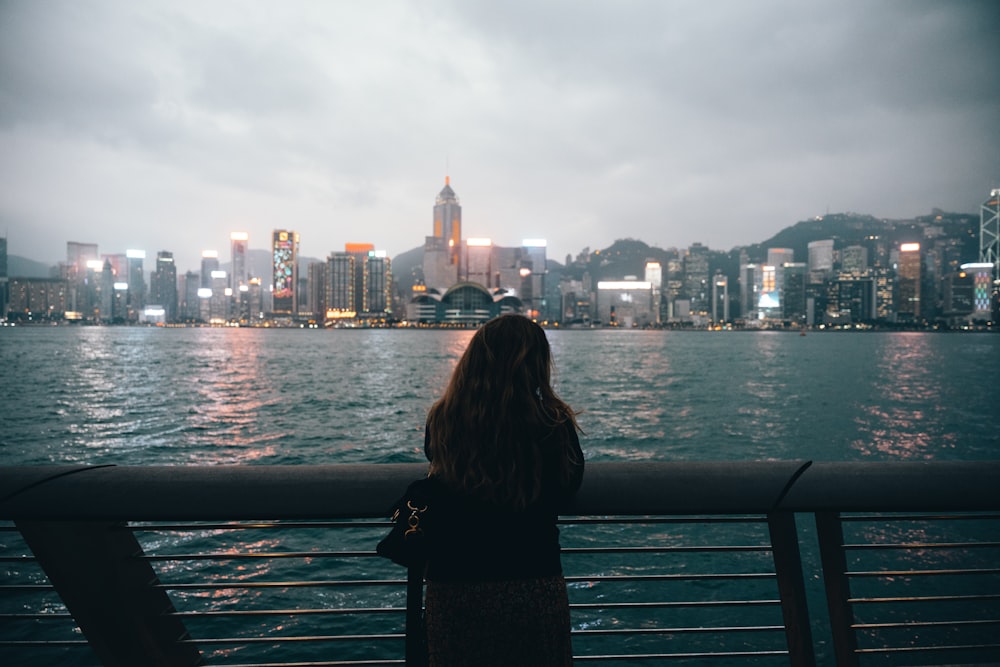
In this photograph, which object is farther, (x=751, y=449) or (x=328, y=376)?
(x=328, y=376)

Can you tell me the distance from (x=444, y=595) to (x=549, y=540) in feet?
1.13

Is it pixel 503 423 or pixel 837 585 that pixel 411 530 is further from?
pixel 837 585

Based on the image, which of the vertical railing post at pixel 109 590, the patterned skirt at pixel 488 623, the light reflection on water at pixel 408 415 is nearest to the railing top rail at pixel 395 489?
the vertical railing post at pixel 109 590

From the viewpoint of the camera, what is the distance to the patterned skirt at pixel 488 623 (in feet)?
5.79

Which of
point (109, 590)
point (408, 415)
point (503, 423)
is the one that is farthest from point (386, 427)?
point (503, 423)

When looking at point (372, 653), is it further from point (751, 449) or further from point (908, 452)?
point (908, 452)

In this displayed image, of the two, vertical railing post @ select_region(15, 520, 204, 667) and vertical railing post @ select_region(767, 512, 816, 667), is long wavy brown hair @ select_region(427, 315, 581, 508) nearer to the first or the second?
vertical railing post @ select_region(767, 512, 816, 667)

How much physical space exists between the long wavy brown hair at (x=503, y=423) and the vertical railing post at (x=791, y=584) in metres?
0.84

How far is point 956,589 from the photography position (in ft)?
32.7

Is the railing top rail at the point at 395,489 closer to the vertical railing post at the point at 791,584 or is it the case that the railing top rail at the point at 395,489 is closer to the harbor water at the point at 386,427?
the vertical railing post at the point at 791,584

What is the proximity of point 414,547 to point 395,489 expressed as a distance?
11.3 inches

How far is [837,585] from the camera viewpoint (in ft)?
7.34

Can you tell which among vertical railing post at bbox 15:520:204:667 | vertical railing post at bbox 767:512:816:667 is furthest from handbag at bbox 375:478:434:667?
vertical railing post at bbox 767:512:816:667

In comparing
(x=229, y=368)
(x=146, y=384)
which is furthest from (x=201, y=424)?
(x=229, y=368)
